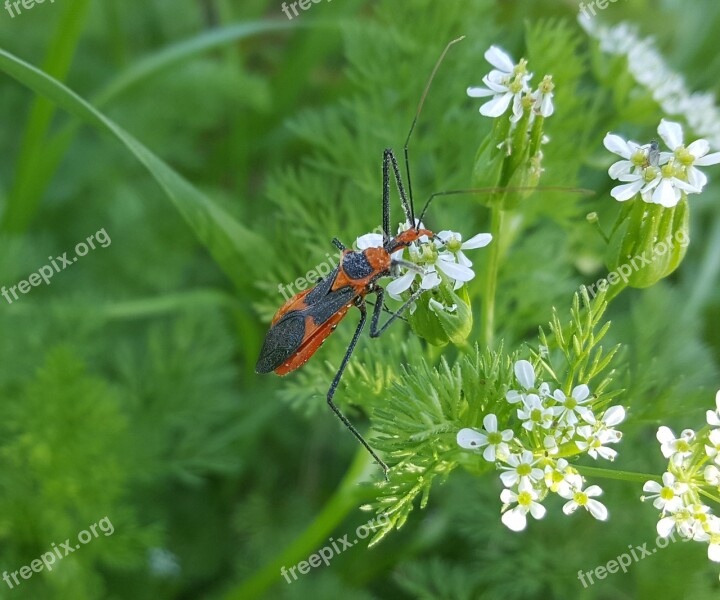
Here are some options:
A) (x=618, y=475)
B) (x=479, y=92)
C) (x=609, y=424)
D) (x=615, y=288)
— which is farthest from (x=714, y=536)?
(x=479, y=92)

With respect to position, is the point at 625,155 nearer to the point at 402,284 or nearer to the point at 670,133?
the point at 670,133

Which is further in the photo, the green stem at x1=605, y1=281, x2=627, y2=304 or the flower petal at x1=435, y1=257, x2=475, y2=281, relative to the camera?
the green stem at x1=605, y1=281, x2=627, y2=304

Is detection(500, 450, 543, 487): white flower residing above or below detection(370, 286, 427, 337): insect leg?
below

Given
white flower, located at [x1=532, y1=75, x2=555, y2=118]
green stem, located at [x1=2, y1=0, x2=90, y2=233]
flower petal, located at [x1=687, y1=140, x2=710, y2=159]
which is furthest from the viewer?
green stem, located at [x1=2, y1=0, x2=90, y2=233]

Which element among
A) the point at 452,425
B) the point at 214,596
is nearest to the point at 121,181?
the point at 214,596

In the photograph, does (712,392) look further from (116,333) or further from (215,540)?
(116,333)

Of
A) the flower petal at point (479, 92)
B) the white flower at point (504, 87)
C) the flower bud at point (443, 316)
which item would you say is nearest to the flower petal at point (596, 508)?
the flower bud at point (443, 316)

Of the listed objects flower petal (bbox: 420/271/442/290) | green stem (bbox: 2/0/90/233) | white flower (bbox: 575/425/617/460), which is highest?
green stem (bbox: 2/0/90/233)

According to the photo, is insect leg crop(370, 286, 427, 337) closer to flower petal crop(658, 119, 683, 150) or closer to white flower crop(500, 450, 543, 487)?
white flower crop(500, 450, 543, 487)

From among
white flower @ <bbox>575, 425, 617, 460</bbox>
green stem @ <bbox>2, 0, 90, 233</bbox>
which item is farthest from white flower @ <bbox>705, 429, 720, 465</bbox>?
green stem @ <bbox>2, 0, 90, 233</bbox>
